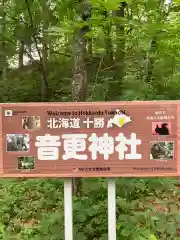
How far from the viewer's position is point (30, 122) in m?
3.43

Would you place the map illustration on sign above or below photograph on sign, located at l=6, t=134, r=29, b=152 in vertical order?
above

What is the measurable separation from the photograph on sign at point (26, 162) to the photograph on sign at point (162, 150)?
1.04 metres

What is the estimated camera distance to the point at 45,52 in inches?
271

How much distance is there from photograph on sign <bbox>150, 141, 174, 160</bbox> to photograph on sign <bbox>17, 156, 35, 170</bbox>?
1.04m

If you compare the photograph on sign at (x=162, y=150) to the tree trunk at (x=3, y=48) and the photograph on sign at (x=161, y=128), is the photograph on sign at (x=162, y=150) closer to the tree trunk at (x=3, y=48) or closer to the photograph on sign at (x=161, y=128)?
the photograph on sign at (x=161, y=128)

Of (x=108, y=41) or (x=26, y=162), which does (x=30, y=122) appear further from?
(x=108, y=41)

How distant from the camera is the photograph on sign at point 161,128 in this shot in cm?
333

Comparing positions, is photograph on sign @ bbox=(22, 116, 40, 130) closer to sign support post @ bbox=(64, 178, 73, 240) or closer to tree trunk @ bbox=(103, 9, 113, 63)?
sign support post @ bbox=(64, 178, 73, 240)

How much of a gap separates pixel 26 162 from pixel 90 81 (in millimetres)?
3925

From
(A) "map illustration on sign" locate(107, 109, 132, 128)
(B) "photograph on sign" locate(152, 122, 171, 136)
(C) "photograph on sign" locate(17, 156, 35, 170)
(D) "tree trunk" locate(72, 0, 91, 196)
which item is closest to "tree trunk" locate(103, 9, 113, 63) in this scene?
(D) "tree trunk" locate(72, 0, 91, 196)

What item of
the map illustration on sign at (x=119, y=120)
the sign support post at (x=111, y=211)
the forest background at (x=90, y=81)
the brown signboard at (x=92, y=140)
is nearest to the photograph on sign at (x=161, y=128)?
the brown signboard at (x=92, y=140)

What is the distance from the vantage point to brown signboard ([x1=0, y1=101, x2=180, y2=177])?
3.33 metres

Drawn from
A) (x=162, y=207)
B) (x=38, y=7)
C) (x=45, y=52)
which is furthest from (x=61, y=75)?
(x=162, y=207)

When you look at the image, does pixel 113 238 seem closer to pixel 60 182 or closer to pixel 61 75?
pixel 60 182
